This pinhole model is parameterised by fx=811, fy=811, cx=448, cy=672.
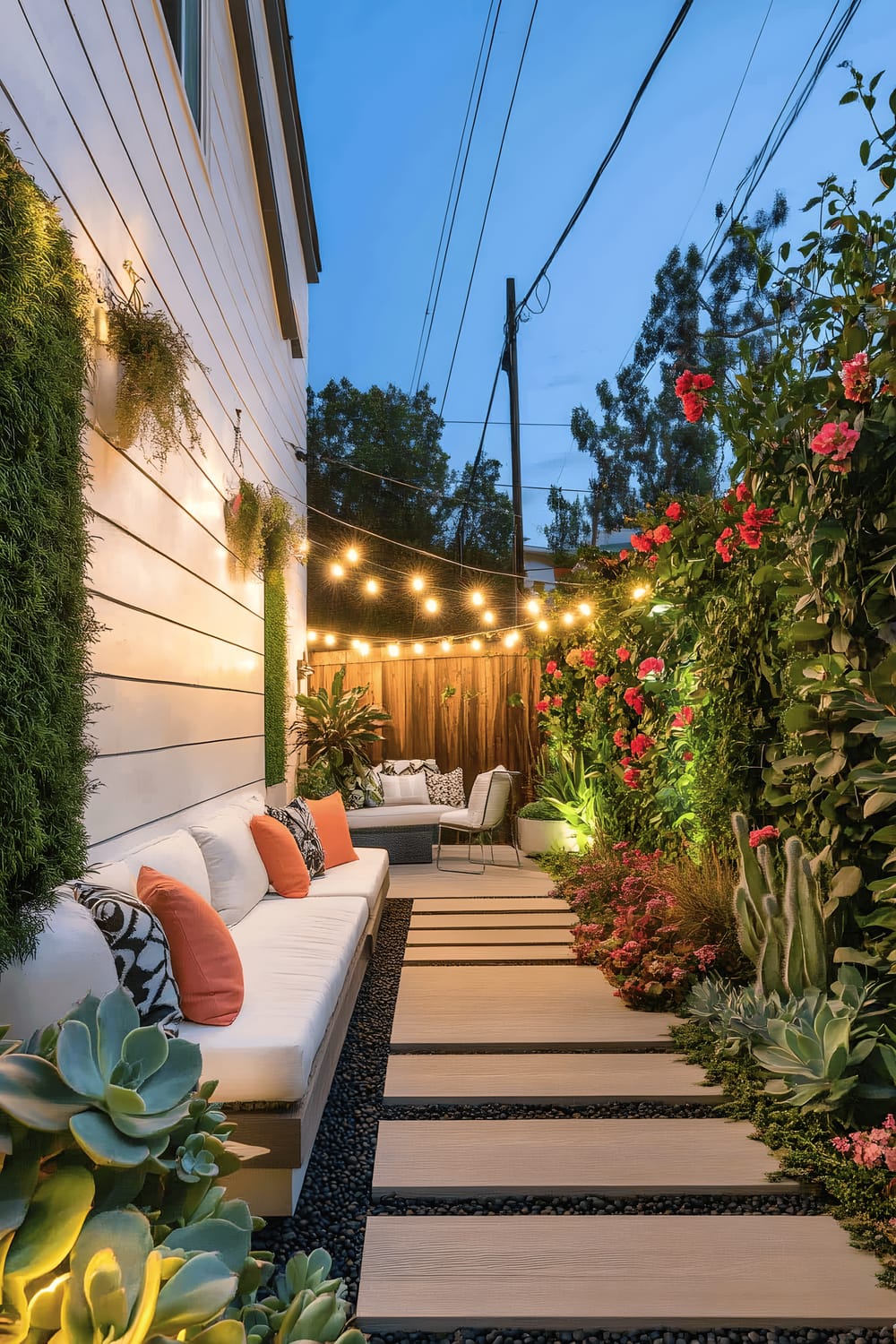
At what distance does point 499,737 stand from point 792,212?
7.53 m

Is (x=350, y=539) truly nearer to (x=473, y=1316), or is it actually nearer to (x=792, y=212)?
(x=792, y=212)

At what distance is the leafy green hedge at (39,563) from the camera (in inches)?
66.5

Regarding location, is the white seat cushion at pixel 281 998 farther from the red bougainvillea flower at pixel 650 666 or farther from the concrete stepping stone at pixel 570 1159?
the red bougainvillea flower at pixel 650 666

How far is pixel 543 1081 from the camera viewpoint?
276 cm

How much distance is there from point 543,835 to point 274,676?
2.80m

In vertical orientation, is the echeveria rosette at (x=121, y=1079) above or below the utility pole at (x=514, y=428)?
below

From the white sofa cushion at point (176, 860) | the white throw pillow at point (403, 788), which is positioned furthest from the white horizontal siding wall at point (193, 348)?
the white throw pillow at point (403, 788)

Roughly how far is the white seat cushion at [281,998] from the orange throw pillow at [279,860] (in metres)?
0.22

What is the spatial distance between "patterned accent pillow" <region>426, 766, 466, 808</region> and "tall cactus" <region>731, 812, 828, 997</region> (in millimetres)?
5217

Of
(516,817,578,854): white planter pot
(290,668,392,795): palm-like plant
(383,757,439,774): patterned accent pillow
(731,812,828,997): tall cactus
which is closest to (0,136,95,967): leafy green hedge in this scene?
(731,812,828,997): tall cactus

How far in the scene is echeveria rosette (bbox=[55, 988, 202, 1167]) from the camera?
515 millimetres

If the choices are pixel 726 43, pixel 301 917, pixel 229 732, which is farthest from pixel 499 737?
pixel 726 43

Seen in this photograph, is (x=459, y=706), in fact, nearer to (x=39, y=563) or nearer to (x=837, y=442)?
(x=837, y=442)

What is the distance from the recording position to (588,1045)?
3068 mm
